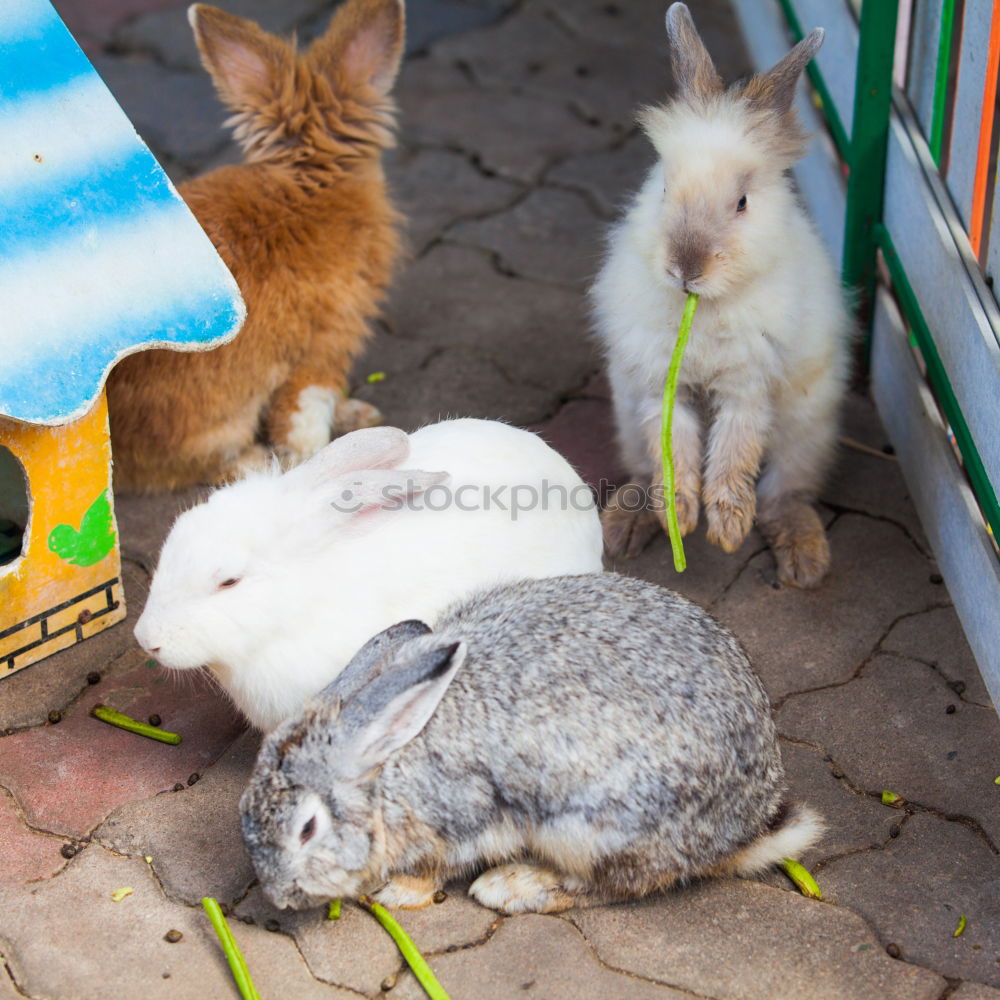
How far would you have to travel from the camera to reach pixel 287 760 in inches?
98.7

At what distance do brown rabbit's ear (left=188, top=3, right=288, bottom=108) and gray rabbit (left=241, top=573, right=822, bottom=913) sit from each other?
184cm

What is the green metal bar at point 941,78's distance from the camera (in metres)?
3.42

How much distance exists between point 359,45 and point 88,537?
1602mm

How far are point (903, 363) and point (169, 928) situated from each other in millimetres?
2447

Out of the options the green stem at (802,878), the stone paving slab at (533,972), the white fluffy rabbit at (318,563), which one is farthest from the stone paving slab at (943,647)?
the stone paving slab at (533,972)

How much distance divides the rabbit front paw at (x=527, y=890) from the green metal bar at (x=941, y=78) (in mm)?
2087

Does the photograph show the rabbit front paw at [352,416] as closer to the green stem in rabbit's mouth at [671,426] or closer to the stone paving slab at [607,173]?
the green stem in rabbit's mouth at [671,426]

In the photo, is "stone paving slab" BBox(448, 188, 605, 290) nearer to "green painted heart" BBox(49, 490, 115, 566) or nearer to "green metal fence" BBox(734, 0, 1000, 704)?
"green metal fence" BBox(734, 0, 1000, 704)

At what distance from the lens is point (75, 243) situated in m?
2.95

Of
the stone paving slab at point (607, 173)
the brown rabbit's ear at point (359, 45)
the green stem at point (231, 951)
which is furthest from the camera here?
the stone paving slab at point (607, 173)

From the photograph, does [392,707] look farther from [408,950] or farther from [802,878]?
[802,878]

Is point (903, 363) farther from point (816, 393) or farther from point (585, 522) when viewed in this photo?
point (585, 522)

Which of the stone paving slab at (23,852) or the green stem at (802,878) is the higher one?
the stone paving slab at (23,852)

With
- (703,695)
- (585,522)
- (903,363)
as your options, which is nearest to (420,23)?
(903,363)
